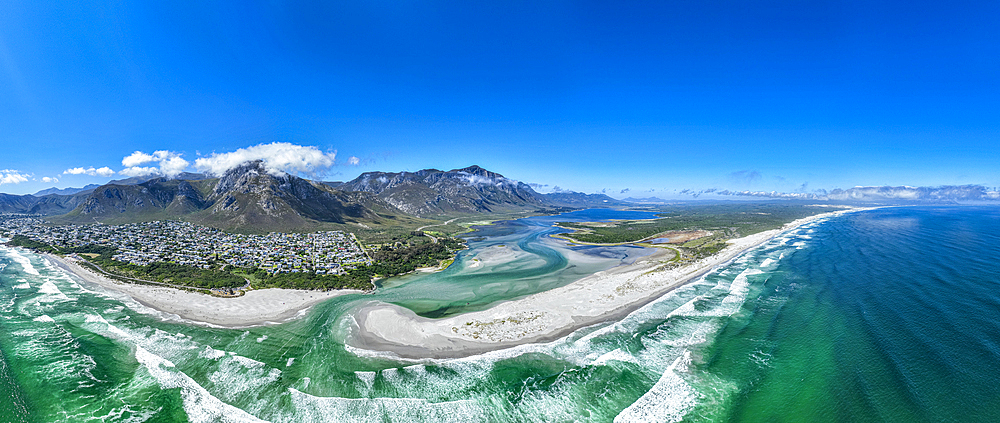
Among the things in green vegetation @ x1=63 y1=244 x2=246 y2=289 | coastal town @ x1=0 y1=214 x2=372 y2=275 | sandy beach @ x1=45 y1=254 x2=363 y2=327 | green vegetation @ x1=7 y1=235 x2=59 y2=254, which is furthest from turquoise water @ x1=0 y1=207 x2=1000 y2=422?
green vegetation @ x1=7 y1=235 x2=59 y2=254

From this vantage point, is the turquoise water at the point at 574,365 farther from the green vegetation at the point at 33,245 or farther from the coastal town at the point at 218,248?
the green vegetation at the point at 33,245

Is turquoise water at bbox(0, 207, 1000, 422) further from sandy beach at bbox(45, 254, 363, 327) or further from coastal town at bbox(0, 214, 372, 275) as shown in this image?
coastal town at bbox(0, 214, 372, 275)

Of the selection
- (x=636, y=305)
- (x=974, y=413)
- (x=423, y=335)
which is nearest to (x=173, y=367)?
(x=423, y=335)

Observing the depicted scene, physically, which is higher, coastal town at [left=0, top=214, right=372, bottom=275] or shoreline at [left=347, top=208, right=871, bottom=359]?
coastal town at [left=0, top=214, right=372, bottom=275]

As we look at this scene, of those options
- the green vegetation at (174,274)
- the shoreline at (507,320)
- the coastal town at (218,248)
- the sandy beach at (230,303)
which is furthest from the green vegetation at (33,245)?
the shoreline at (507,320)

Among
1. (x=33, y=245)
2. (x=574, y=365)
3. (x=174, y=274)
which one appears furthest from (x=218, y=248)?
(x=574, y=365)
